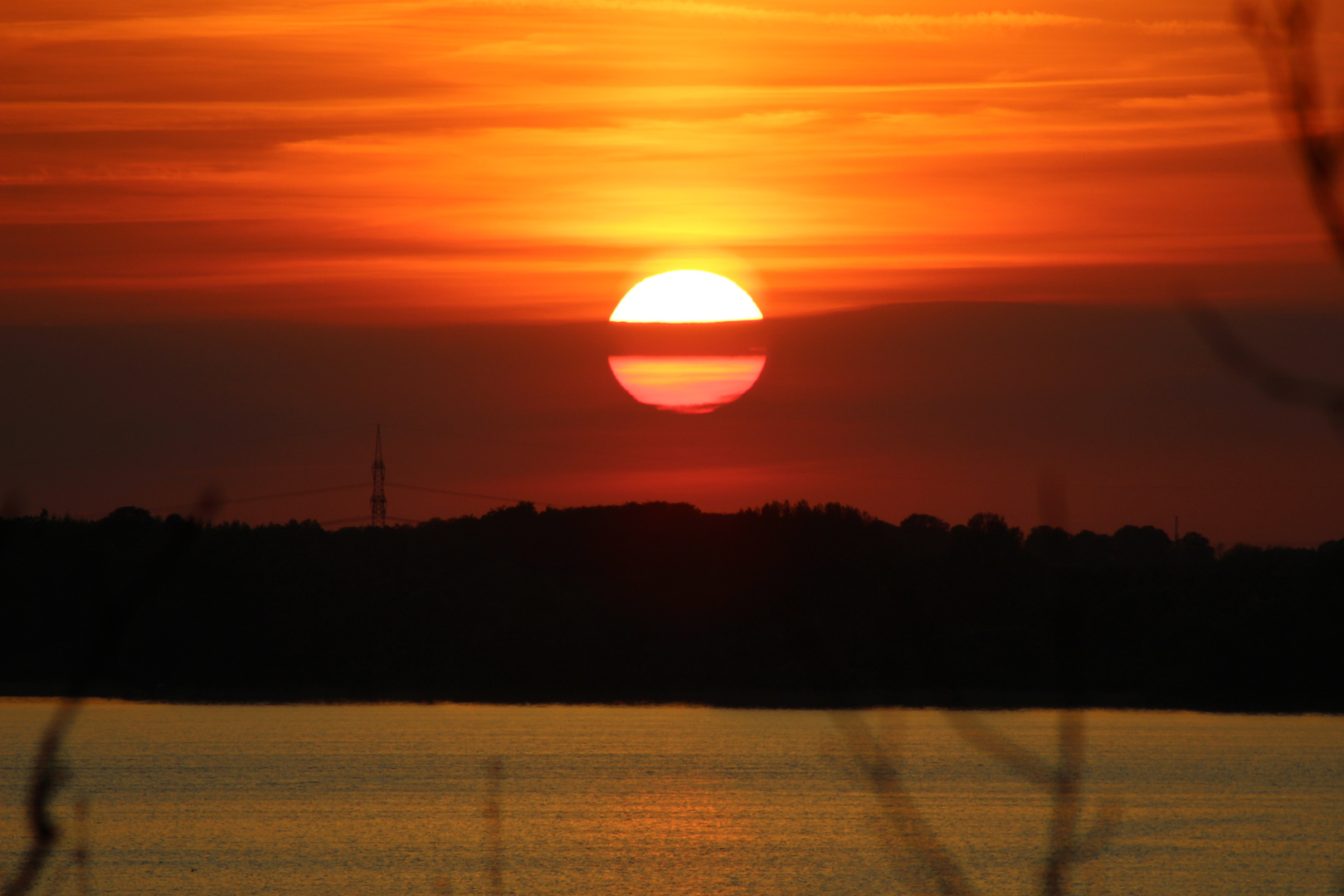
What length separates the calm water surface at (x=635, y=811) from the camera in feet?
275

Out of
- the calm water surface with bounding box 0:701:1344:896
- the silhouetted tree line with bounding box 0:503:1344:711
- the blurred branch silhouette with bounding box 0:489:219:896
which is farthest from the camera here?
the silhouetted tree line with bounding box 0:503:1344:711

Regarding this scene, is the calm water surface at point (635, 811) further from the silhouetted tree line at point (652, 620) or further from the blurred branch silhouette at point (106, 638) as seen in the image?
the blurred branch silhouette at point (106, 638)

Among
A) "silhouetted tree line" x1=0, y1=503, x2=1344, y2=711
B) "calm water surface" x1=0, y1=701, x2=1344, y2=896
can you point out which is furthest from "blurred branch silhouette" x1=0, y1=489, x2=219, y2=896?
"silhouetted tree line" x1=0, y1=503, x2=1344, y2=711

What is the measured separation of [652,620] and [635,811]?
187 feet

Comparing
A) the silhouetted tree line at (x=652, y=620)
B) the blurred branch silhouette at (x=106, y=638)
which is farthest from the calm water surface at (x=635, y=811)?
the blurred branch silhouette at (x=106, y=638)

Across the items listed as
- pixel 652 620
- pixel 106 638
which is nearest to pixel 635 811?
pixel 652 620

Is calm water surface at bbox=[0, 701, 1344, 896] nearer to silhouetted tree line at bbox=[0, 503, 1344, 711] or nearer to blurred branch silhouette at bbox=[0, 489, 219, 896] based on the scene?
silhouetted tree line at bbox=[0, 503, 1344, 711]

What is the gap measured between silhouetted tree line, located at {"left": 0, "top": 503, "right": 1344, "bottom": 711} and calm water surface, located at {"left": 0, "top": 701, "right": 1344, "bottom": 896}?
7028mm

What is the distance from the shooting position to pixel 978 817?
112 m

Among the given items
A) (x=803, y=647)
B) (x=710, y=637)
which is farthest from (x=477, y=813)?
(x=803, y=647)

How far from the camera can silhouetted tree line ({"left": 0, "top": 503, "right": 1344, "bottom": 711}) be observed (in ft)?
454

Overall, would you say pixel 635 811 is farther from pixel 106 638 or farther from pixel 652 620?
pixel 106 638

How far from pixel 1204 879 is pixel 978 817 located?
28602mm

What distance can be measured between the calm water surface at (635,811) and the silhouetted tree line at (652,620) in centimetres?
703
